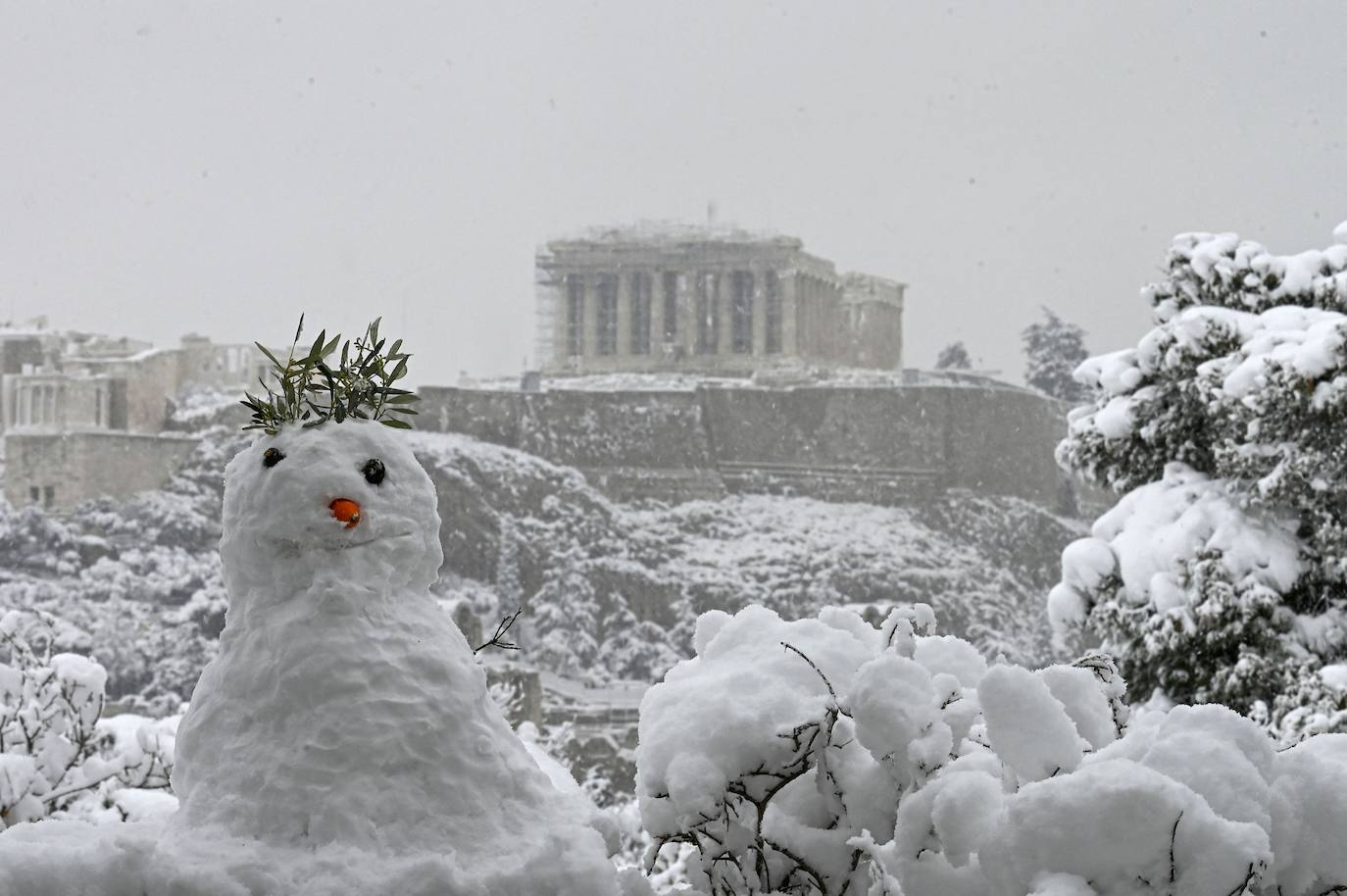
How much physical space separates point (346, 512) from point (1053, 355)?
4017cm

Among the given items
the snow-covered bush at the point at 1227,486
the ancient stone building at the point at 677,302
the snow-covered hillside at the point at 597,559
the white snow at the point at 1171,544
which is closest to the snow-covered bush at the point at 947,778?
the snow-covered bush at the point at 1227,486

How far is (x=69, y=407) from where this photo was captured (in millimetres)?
33250

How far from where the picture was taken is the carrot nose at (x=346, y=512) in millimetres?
1216

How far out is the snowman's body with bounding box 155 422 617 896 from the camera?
1.11 metres

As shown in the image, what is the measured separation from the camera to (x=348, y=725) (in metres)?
1.15

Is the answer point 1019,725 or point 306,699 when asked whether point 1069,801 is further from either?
point 306,699

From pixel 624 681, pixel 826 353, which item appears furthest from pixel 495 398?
pixel 826 353

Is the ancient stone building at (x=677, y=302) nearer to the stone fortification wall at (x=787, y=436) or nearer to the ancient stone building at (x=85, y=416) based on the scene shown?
the stone fortification wall at (x=787, y=436)

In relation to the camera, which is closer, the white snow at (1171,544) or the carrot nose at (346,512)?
the carrot nose at (346,512)

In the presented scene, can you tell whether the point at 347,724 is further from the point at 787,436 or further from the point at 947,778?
the point at 787,436

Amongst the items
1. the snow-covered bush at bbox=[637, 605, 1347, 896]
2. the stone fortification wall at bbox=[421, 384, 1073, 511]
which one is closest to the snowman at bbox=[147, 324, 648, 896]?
the snow-covered bush at bbox=[637, 605, 1347, 896]

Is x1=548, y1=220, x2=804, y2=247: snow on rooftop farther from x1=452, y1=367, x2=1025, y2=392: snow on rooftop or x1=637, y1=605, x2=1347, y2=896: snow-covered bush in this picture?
x1=637, y1=605, x2=1347, y2=896: snow-covered bush

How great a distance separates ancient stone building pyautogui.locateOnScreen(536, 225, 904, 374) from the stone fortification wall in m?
5.79

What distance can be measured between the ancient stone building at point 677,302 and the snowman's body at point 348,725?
4022cm
